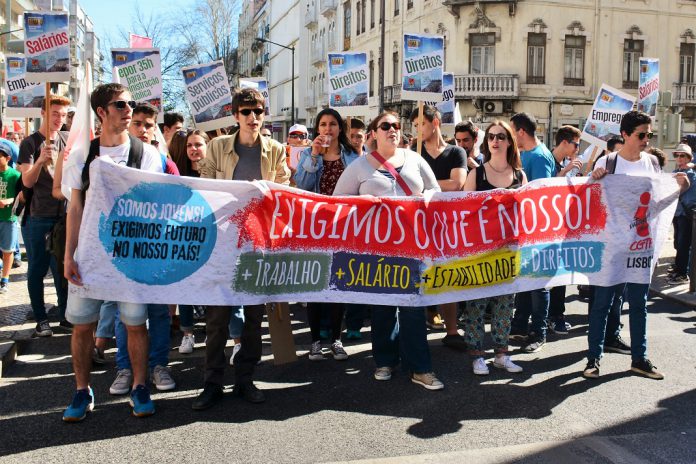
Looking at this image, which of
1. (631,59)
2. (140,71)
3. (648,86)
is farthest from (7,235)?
(631,59)

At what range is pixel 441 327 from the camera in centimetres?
785

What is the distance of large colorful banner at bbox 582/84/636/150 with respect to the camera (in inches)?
413

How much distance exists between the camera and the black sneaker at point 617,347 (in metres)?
6.78

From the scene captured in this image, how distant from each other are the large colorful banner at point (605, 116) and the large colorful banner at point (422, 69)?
237 centimetres

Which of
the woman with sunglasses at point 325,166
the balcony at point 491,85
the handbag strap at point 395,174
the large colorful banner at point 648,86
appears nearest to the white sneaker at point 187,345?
the woman with sunglasses at point 325,166

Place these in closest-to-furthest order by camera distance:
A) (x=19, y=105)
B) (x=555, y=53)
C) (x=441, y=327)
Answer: (x=441, y=327) < (x=19, y=105) < (x=555, y=53)

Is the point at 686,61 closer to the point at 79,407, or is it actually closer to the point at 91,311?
the point at 91,311

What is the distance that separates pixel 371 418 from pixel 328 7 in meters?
47.7

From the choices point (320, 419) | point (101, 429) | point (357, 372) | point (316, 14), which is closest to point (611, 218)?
point (357, 372)

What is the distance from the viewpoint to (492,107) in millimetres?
32812

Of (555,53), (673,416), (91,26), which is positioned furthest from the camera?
(91,26)

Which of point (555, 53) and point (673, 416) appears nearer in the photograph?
point (673, 416)

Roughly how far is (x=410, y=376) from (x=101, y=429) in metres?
2.29

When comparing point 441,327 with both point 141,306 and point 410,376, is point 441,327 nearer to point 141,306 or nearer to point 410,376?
point 410,376
